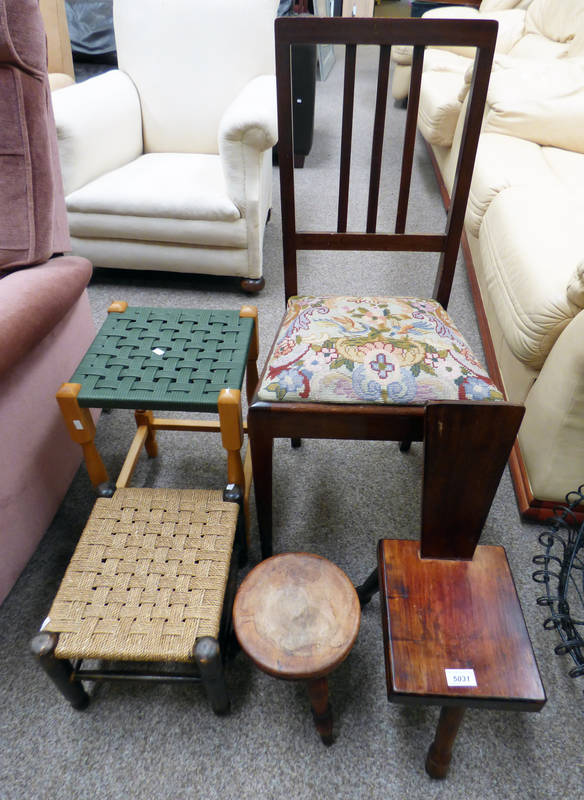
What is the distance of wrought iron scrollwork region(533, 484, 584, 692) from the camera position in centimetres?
87

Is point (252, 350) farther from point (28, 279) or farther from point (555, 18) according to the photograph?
point (555, 18)

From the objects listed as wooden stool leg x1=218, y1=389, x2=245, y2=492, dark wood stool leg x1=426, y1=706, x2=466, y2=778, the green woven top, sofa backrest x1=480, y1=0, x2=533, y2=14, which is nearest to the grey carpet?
dark wood stool leg x1=426, y1=706, x2=466, y2=778

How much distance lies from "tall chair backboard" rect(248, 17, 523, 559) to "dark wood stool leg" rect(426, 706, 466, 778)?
0.23 meters

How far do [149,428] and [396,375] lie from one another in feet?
2.28

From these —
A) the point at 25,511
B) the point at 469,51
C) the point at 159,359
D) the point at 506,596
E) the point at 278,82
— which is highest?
the point at 278,82

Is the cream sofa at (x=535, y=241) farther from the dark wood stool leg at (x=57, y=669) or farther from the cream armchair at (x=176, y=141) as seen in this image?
the dark wood stool leg at (x=57, y=669)

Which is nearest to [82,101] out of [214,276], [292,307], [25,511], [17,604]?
[214,276]

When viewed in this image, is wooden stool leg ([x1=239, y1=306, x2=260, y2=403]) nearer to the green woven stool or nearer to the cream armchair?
the green woven stool

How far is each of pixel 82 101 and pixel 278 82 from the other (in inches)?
48.5

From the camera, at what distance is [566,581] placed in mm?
886

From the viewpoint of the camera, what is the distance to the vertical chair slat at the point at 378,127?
0.97 meters

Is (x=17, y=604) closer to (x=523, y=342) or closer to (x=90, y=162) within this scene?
(x=523, y=342)

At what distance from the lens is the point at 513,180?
164 centimetres

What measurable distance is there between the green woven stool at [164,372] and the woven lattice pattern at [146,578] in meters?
0.11
